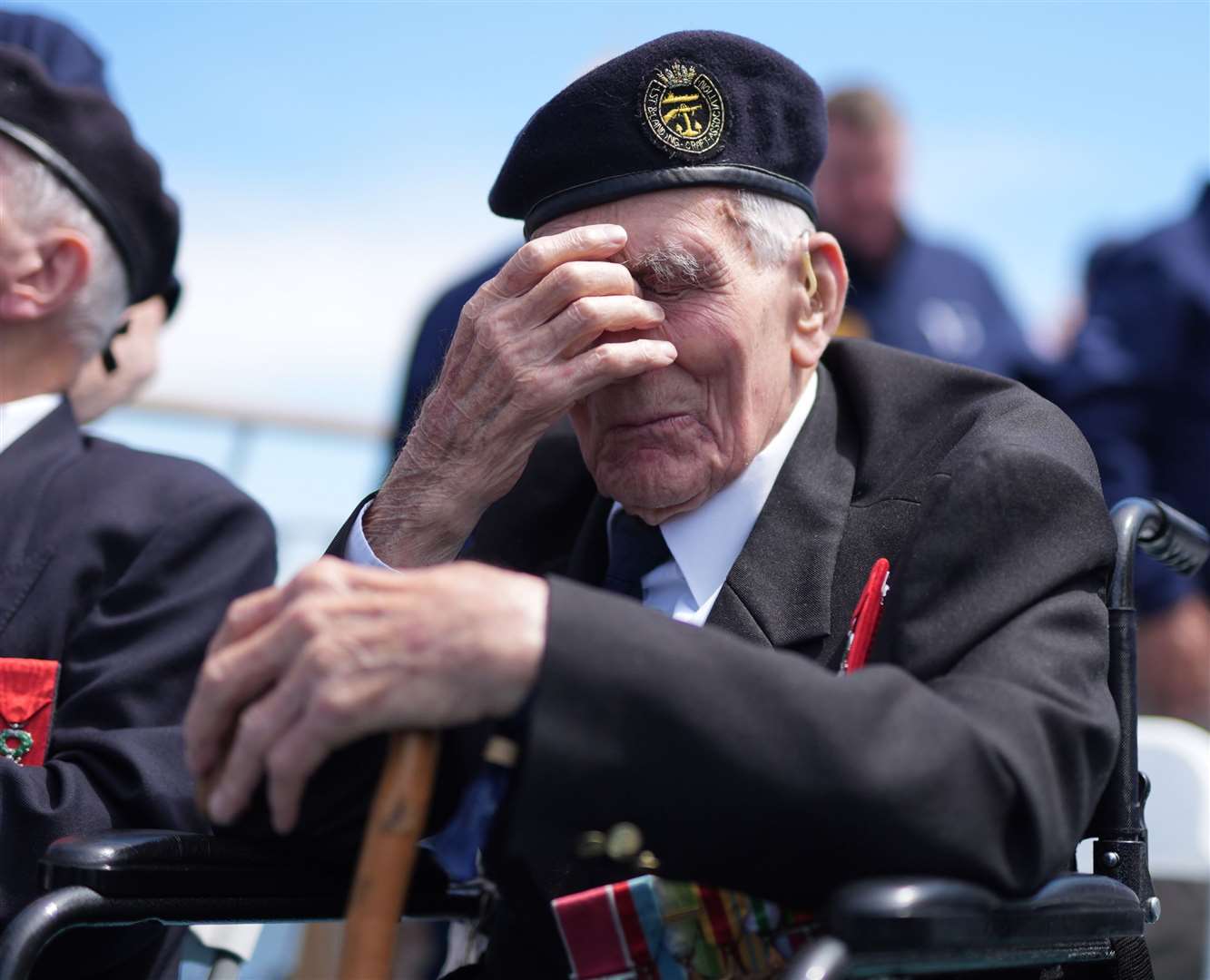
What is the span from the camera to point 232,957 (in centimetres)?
272

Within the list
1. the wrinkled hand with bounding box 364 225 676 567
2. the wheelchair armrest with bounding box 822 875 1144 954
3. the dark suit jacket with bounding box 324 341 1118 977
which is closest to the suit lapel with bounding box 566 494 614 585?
the wrinkled hand with bounding box 364 225 676 567

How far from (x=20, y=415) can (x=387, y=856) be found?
1722mm

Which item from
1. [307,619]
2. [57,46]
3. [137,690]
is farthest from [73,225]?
[307,619]

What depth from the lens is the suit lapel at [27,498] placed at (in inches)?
110

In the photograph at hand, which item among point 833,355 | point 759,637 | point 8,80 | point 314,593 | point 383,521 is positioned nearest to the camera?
point 314,593

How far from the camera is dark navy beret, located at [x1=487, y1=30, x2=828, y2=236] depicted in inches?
95.3

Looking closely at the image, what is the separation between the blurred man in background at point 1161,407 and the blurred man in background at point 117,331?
3180mm

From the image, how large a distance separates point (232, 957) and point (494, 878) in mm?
604

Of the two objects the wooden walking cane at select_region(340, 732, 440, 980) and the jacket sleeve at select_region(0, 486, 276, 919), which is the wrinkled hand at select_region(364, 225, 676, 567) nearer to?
the jacket sleeve at select_region(0, 486, 276, 919)

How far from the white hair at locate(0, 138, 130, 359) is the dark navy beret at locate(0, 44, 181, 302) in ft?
0.05

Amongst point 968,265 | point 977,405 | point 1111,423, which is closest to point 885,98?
point 968,265

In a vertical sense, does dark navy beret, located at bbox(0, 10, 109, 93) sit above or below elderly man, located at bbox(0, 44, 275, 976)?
above

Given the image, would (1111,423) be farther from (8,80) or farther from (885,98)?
(8,80)

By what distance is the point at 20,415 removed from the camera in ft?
10.0
